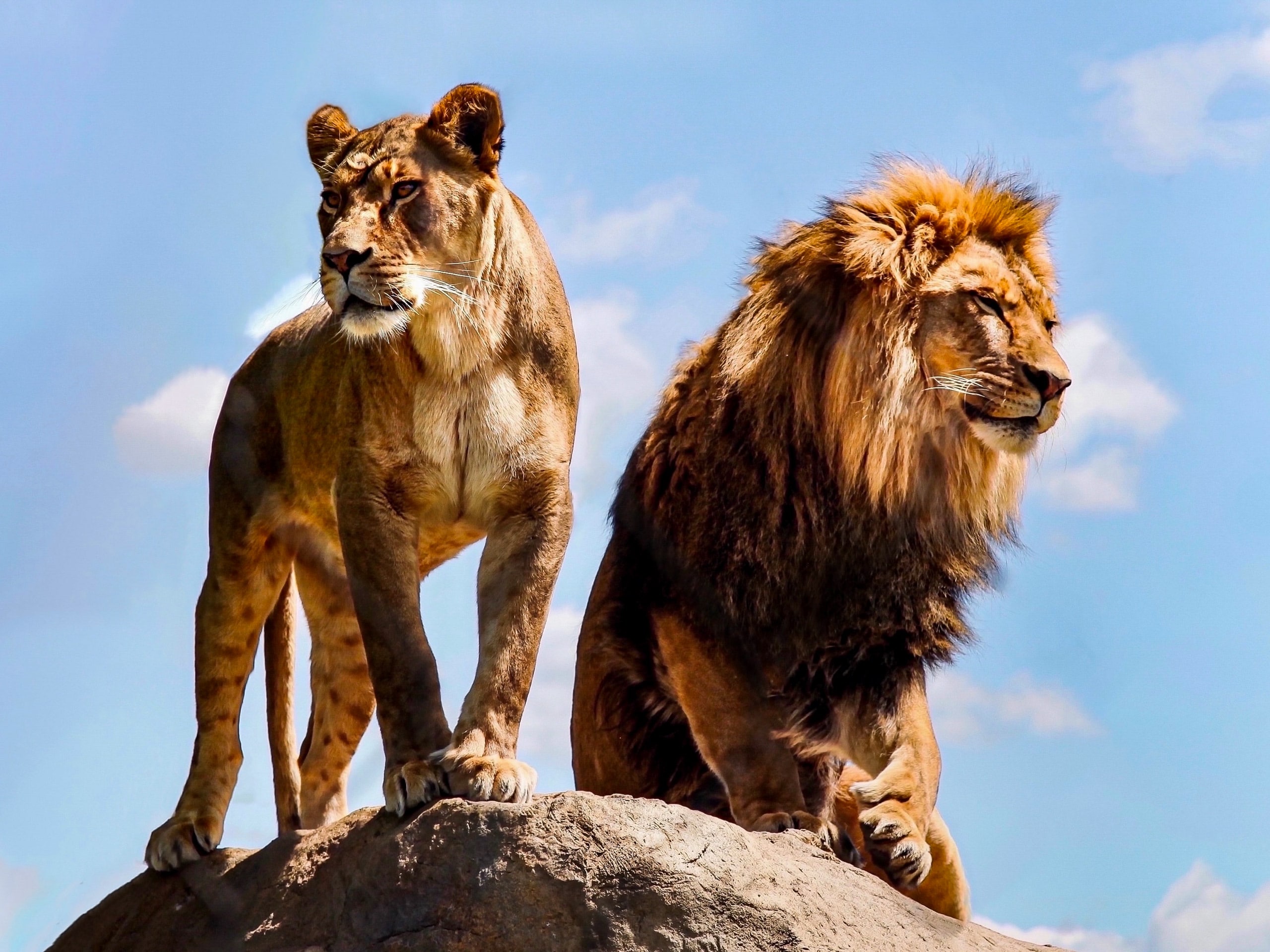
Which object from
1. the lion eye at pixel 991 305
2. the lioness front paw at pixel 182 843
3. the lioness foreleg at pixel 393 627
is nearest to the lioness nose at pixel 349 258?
the lioness foreleg at pixel 393 627

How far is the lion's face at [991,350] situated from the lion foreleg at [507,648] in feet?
3.77

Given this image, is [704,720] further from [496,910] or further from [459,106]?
[459,106]

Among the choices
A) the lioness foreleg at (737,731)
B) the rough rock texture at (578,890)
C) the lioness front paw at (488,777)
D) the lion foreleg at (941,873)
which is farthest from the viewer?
the lion foreleg at (941,873)

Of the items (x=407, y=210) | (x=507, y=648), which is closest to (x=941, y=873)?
(x=507, y=648)

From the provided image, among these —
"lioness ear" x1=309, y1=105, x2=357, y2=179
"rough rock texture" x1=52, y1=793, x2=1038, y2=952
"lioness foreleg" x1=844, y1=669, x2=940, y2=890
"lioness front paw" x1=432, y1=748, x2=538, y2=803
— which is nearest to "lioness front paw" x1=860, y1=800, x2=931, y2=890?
"lioness foreleg" x1=844, y1=669, x2=940, y2=890

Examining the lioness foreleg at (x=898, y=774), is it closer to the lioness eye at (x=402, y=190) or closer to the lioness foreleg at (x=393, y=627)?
the lioness foreleg at (x=393, y=627)

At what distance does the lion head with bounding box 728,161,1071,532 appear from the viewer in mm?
4441

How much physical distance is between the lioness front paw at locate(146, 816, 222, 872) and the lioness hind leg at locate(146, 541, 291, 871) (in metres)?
0.01

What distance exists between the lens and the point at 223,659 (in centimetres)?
454

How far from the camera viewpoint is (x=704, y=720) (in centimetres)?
431

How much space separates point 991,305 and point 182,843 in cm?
260

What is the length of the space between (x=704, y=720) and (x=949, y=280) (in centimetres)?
140

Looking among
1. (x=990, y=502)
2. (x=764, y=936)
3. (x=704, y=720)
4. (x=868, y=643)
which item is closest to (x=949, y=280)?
(x=990, y=502)

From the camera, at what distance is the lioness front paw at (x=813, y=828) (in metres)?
3.95
